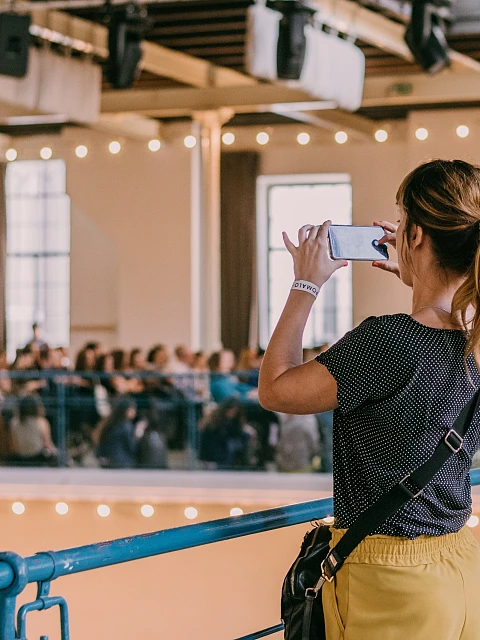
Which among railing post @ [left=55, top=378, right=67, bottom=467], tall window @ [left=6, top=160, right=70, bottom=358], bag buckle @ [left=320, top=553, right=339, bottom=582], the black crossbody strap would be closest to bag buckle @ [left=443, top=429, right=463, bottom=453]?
the black crossbody strap

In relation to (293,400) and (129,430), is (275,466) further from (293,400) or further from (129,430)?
(293,400)

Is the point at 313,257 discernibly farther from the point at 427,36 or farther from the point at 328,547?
the point at 427,36

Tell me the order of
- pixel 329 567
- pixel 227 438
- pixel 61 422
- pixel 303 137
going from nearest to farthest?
pixel 329 567
pixel 227 438
pixel 61 422
pixel 303 137

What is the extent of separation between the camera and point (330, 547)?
1.53 m

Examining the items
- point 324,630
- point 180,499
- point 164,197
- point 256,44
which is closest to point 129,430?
point 180,499

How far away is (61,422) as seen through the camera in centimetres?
846

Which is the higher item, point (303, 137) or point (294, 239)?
point (303, 137)

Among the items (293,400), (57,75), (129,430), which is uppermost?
(57,75)

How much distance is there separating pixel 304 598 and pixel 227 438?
6.73 metres

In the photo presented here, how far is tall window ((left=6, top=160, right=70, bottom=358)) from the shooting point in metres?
14.1

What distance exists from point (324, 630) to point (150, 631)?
748cm

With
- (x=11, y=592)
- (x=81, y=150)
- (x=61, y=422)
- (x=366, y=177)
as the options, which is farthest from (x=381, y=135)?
(x=11, y=592)

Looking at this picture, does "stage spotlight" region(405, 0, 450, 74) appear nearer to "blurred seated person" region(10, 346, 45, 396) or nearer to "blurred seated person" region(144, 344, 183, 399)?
"blurred seated person" region(144, 344, 183, 399)

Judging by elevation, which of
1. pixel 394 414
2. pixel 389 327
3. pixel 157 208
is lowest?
pixel 394 414
